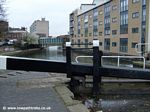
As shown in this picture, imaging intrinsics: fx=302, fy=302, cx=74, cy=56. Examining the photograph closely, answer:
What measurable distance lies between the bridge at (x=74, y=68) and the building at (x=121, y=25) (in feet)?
82.2

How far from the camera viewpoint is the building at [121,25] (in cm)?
4981

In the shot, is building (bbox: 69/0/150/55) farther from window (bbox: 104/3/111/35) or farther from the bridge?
the bridge

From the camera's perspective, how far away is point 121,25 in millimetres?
59812

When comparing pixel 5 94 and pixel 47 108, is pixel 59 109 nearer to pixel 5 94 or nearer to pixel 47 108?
pixel 47 108

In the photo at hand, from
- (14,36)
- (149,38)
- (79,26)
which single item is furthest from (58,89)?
(14,36)

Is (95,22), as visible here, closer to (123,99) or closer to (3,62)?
(123,99)

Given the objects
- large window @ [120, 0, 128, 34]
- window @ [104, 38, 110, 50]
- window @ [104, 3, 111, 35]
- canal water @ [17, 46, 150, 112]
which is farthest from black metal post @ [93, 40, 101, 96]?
window @ [104, 3, 111, 35]

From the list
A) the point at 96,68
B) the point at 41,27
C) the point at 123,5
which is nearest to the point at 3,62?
the point at 96,68

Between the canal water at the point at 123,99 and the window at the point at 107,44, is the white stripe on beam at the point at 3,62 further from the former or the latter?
the window at the point at 107,44

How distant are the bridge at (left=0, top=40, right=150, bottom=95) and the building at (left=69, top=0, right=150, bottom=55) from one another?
987 inches

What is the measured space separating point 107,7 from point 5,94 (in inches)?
2454

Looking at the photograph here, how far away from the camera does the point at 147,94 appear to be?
1312 cm

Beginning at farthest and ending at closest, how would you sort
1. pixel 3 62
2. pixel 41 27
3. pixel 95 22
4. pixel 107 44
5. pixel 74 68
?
pixel 41 27 < pixel 95 22 < pixel 107 44 < pixel 74 68 < pixel 3 62

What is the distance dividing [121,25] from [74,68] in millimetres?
48808
